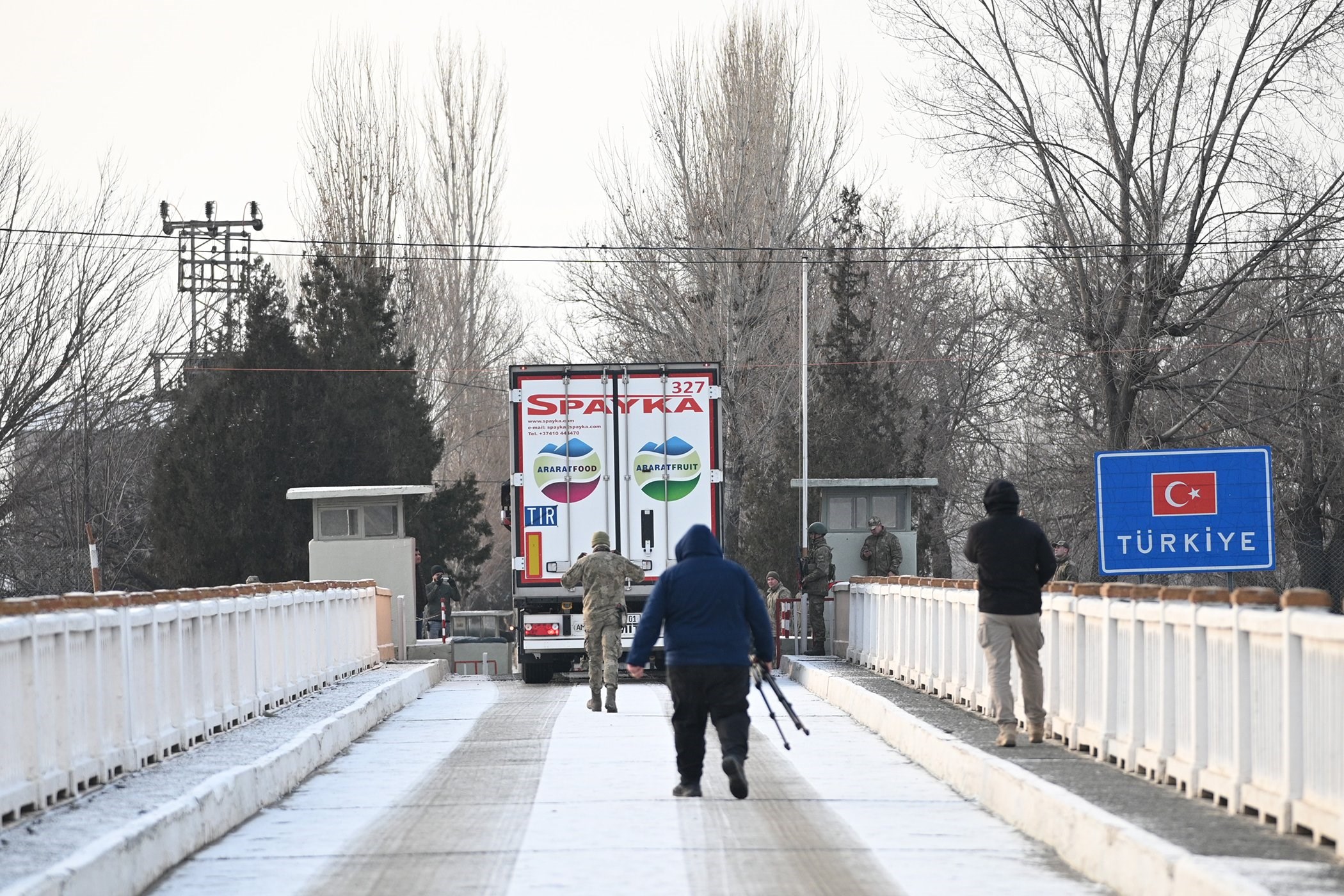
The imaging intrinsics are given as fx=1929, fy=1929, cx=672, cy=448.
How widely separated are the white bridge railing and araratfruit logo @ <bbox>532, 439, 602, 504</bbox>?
354 inches

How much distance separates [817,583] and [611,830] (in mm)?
19000

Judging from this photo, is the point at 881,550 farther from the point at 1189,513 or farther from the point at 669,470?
the point at 1189,513

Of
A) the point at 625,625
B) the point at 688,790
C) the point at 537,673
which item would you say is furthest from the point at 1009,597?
the point at 537,673

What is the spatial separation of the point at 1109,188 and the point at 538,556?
1896 cm

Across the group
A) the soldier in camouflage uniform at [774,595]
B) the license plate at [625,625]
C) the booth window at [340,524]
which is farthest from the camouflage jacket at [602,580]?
the booth window at [340,524]

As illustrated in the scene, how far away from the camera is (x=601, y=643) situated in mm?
20875

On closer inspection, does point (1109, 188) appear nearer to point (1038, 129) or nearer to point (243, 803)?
point (1038, 129)

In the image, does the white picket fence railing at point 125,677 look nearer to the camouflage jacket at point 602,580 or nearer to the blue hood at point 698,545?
the camouflage jacket at point 602,580

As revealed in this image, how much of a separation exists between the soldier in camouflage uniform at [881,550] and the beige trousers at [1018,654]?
589 inches

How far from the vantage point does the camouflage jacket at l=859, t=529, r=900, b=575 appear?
95.8 ft

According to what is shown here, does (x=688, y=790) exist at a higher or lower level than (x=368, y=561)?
lower

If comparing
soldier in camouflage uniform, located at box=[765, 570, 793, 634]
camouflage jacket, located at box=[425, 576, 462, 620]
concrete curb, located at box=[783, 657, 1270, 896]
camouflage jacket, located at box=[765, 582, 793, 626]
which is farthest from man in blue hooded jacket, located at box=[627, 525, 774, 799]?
camouflage jacket, located at box=[425, 576, 462, 620]

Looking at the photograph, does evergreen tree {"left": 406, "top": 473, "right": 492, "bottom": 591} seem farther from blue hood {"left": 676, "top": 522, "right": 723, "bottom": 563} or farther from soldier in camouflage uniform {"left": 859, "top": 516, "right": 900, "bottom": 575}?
blue hood {"left": 676, "top": 522, "right": 723, "bottom": 563}

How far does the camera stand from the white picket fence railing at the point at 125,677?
33.6 ft
